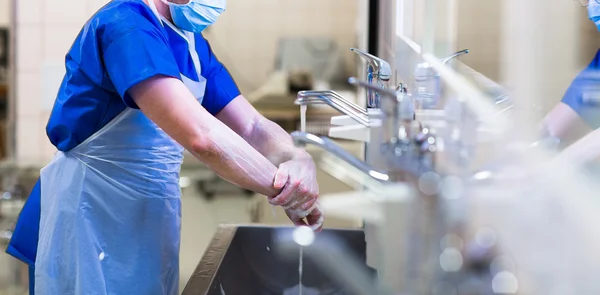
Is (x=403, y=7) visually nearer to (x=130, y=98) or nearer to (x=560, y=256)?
(x=130, y=98)

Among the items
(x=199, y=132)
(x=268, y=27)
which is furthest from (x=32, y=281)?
(x=268, y=27)

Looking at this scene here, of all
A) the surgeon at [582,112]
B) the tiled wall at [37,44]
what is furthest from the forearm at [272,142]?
the tiled wall at [37,44]

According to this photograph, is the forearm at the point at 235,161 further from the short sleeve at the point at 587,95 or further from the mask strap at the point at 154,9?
the short sleeve at the point at 587,95

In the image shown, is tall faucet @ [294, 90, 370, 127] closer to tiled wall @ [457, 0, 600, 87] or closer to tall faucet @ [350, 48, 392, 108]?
tall faucet @ [350, 48, 392, 108]

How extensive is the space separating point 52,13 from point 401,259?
211 centimetres

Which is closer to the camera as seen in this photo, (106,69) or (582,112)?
(582,112)

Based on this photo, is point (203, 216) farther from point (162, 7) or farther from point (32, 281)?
point (162, 7)

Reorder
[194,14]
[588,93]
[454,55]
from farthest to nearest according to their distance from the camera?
[194,14], [454,55], [588,93]

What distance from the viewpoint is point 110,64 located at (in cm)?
108

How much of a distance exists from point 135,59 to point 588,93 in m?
0.77

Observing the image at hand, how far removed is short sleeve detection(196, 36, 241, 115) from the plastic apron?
0.13m

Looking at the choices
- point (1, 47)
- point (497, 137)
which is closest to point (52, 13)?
point (1, 47)

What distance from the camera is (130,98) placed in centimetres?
109

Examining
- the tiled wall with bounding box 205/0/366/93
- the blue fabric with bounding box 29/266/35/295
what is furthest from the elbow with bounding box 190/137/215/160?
the tiled wall with bounding box 205/0/366/93
